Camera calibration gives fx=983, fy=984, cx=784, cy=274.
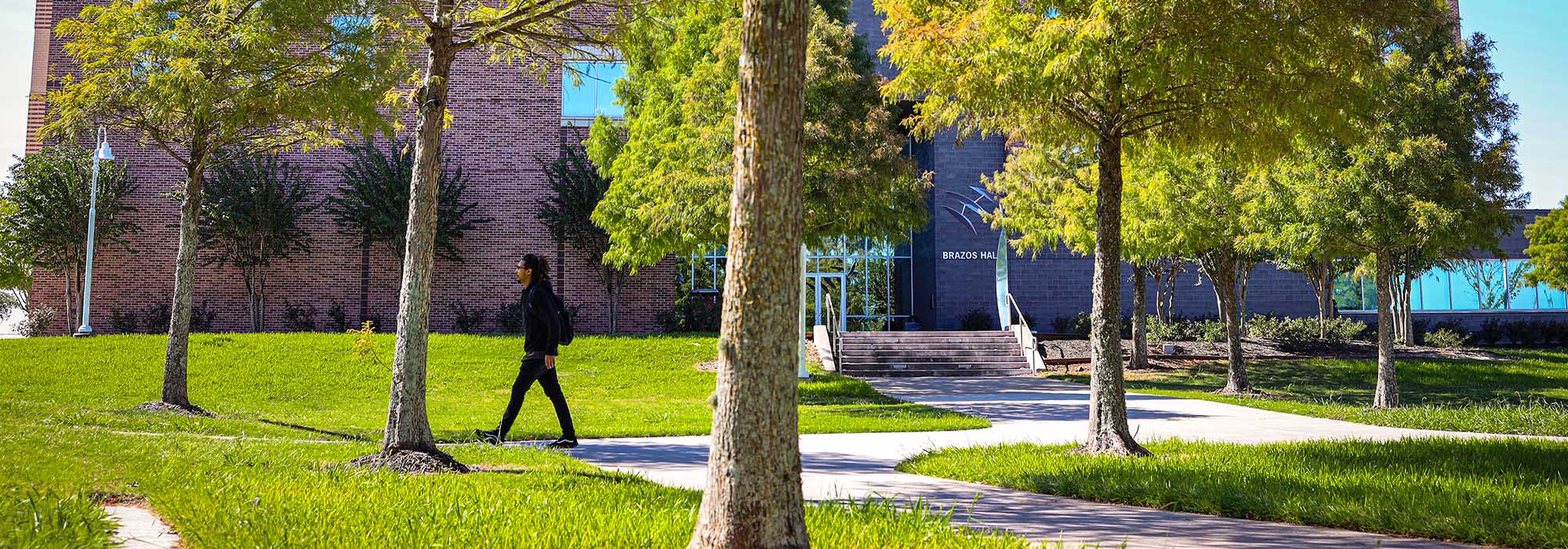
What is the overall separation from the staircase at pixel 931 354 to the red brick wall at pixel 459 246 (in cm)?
611

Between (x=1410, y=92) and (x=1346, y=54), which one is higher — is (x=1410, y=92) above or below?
above

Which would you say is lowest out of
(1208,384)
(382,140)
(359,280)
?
(1208,384)

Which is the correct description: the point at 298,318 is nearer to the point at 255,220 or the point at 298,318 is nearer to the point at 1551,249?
the point at 255,220

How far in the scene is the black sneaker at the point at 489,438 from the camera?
876cm

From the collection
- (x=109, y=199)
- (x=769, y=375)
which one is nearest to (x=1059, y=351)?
(x=769, y=375)

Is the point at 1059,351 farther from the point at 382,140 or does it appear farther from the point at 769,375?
the point at 769,375

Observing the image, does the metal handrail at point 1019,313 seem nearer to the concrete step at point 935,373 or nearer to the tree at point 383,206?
the concrete step at point 935,373

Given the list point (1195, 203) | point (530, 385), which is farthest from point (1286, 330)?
point (530, 385)

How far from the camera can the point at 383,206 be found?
2520 cm

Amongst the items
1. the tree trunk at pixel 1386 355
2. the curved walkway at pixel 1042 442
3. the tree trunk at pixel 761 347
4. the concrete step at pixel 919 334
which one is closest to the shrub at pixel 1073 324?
the concrete step at pixel 919 334

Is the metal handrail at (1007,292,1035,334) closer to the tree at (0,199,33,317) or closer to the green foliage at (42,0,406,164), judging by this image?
the green foliage at (42,0,406,164)

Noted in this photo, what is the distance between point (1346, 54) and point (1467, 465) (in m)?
3.30

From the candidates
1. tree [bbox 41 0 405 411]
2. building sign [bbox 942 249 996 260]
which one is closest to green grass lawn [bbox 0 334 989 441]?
tree [bbox 41 0 405 411]

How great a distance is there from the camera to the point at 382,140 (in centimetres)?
2717
